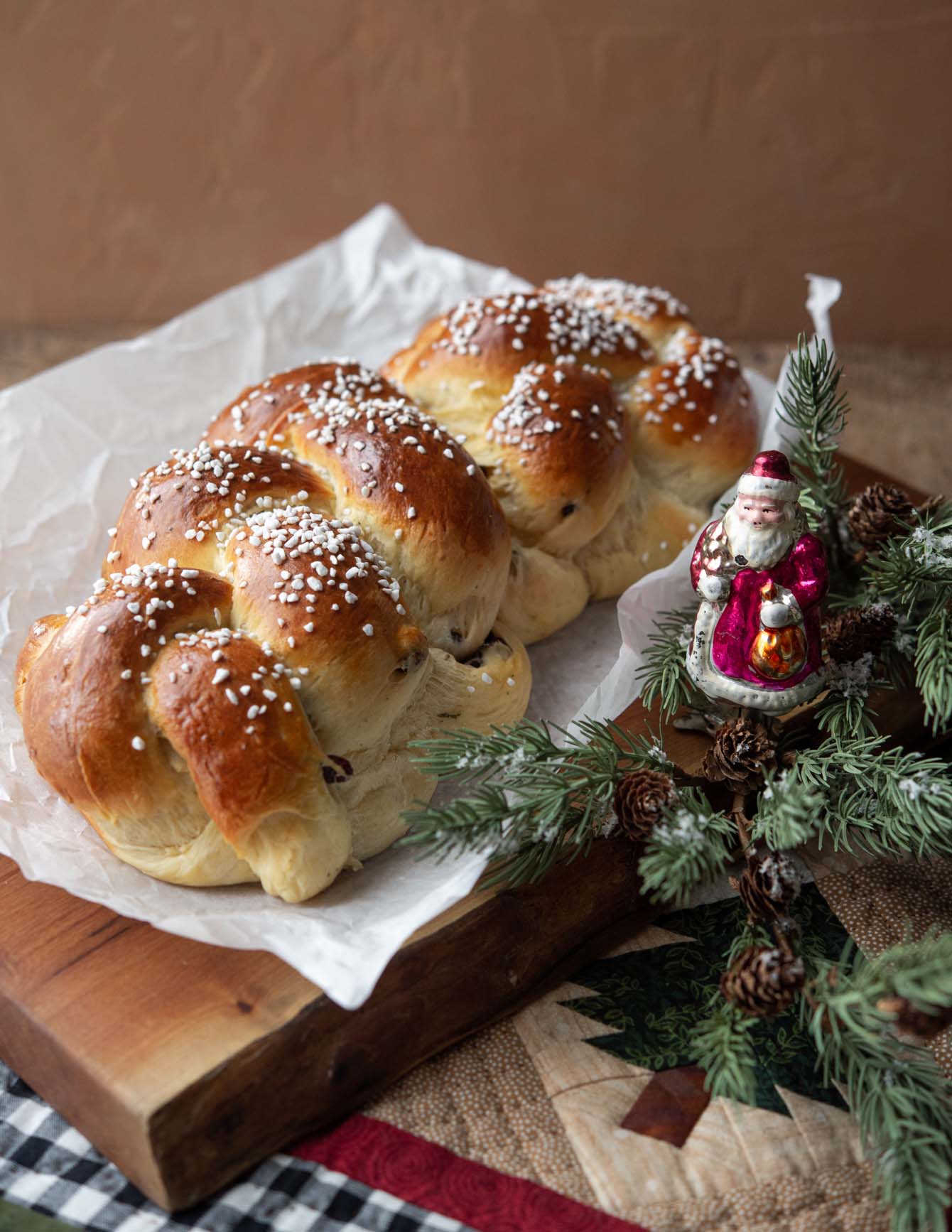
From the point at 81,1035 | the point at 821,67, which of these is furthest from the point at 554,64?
the point at 81,1035

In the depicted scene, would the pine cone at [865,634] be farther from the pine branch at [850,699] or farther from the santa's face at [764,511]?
the santa's face at [764,511]

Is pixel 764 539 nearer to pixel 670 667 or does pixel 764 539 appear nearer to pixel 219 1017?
pixel 670 667

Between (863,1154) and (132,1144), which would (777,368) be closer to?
(863,1154)

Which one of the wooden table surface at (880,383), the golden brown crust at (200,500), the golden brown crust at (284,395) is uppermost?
the golden brown crust at (200,500)

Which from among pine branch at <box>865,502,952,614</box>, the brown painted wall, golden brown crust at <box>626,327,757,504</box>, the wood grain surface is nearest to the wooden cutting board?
the wood grain surface

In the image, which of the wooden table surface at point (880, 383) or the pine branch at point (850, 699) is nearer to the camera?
the pine branch at point (850, 699)

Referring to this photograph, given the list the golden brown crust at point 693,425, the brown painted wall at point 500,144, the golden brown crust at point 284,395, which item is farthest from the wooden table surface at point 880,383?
the golden brown crust at point 284,395

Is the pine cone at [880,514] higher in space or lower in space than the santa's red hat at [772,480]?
lower

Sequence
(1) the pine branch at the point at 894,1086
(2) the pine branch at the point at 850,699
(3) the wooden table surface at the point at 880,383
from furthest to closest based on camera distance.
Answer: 1. (3) the wooden table surface at the point at 880,383
2. (2) the pine branch at the point at 850,699
3. (1) the pine branch at the point at 894,1086
